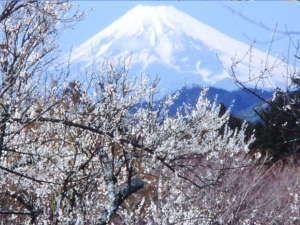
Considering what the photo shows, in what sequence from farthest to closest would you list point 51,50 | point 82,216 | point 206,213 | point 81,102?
1. point 206,213
2. point 81,102
3. point 82,216
4. point 51,50

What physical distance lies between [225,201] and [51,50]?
29.6 feet

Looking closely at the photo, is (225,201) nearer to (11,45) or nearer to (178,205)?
(178,205)

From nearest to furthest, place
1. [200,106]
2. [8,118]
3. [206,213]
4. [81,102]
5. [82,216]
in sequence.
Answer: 1. [8,118]
2. [82,216]
3. [81,102]
4. [206,213]
5. [200,106]

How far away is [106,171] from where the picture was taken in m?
9.85

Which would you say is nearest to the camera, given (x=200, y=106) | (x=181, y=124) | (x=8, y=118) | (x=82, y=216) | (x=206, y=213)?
(x=8, y=118)

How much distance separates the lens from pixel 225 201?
15.0m

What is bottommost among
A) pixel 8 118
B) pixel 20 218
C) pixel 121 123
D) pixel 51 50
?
pixel 8 118

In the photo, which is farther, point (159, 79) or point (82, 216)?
point (159, 79)

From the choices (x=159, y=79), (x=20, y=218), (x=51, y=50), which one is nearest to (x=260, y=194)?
(x=159, y=79)

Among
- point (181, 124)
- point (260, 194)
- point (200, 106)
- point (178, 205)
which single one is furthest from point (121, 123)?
point (260, 194)

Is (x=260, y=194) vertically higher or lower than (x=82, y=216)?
higher

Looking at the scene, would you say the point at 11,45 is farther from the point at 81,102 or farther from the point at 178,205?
the point at 178,205

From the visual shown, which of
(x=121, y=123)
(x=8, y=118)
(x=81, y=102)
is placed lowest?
(x=8, y=118)

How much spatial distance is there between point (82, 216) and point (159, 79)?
3.77 meters
